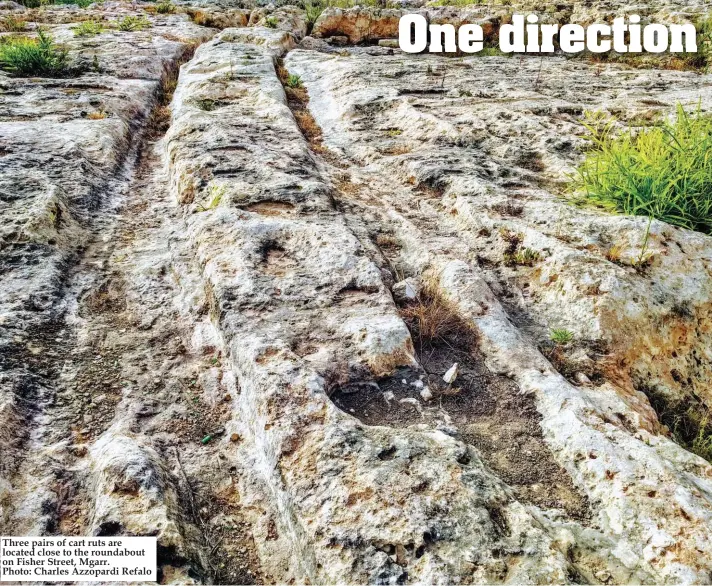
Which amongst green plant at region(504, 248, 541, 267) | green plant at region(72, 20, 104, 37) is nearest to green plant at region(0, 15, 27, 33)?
green plant at region(72, 20, 104, 37)

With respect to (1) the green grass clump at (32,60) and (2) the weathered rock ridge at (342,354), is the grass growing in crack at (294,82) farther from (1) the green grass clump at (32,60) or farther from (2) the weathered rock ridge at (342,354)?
(1) the green grass clump at (32,60)

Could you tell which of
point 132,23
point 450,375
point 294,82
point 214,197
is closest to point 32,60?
point 294,82

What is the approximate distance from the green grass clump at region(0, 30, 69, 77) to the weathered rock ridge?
2265 millimetres

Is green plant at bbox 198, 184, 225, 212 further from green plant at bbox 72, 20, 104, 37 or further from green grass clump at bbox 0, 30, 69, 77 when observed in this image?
green plant at bbox 72, 20, 104, 37

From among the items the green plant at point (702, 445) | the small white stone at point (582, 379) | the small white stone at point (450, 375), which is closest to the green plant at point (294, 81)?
the small white stone at point (450, 375)

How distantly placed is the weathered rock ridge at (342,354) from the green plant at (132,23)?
637 centimetres

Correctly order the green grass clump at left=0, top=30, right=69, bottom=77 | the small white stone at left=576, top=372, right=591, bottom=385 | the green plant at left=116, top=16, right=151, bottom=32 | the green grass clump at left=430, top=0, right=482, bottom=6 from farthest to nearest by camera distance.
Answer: the green grass clump at left=430, top=0, right=482, bottom=6 → the green plant at left=116, top=16, right=151, bottom=32 → the green grass clump at left=0, top=30, right=69, bottom=77 → the small white stone at left=576, top=372, right=591, bottom=385

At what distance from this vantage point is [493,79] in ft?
30.6

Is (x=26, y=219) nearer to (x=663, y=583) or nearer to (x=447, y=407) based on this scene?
(x=447, y=407)

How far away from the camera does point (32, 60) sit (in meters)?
8.52

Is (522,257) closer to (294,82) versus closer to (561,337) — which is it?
(561,337)

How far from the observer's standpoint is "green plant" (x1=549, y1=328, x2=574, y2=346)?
3688 mm

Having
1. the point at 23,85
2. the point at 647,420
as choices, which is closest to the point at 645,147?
the point at 647,420

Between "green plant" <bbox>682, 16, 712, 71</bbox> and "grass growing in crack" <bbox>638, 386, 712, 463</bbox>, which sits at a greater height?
"green plant" <bbox>682, 16, 712, 71</bbox>
